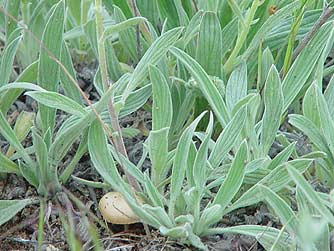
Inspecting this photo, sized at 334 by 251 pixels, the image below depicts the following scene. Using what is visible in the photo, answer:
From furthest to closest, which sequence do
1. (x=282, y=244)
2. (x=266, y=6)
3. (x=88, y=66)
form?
(x=88, y=66) → (x=266, y=6) → (x=282, y=244)

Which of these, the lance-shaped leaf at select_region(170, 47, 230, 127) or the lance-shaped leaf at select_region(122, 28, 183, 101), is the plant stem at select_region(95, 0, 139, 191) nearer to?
the lance-shaped leaf at select_region(122, 28, 183, 101)

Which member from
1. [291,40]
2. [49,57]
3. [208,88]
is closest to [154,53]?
[208,88]

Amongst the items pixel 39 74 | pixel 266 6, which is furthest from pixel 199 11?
pixel 39 74

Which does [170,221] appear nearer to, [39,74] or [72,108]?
[72,108]

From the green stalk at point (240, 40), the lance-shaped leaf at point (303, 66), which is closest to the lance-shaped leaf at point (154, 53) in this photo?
the green stalk at point (240, 40)

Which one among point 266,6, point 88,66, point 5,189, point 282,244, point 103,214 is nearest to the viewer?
point 282,244

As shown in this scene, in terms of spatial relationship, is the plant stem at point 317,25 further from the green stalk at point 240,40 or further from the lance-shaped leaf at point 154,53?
the lance-shaped leaf at point 154,53

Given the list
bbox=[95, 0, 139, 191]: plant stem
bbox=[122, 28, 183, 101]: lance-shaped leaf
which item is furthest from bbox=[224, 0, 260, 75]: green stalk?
bbox=[95, 0, 139, 191]: plant stem

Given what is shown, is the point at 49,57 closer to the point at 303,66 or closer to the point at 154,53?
the point at 154,53

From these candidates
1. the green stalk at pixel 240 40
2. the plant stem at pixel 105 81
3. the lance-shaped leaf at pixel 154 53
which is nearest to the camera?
the plant stem at pixel 105 81
